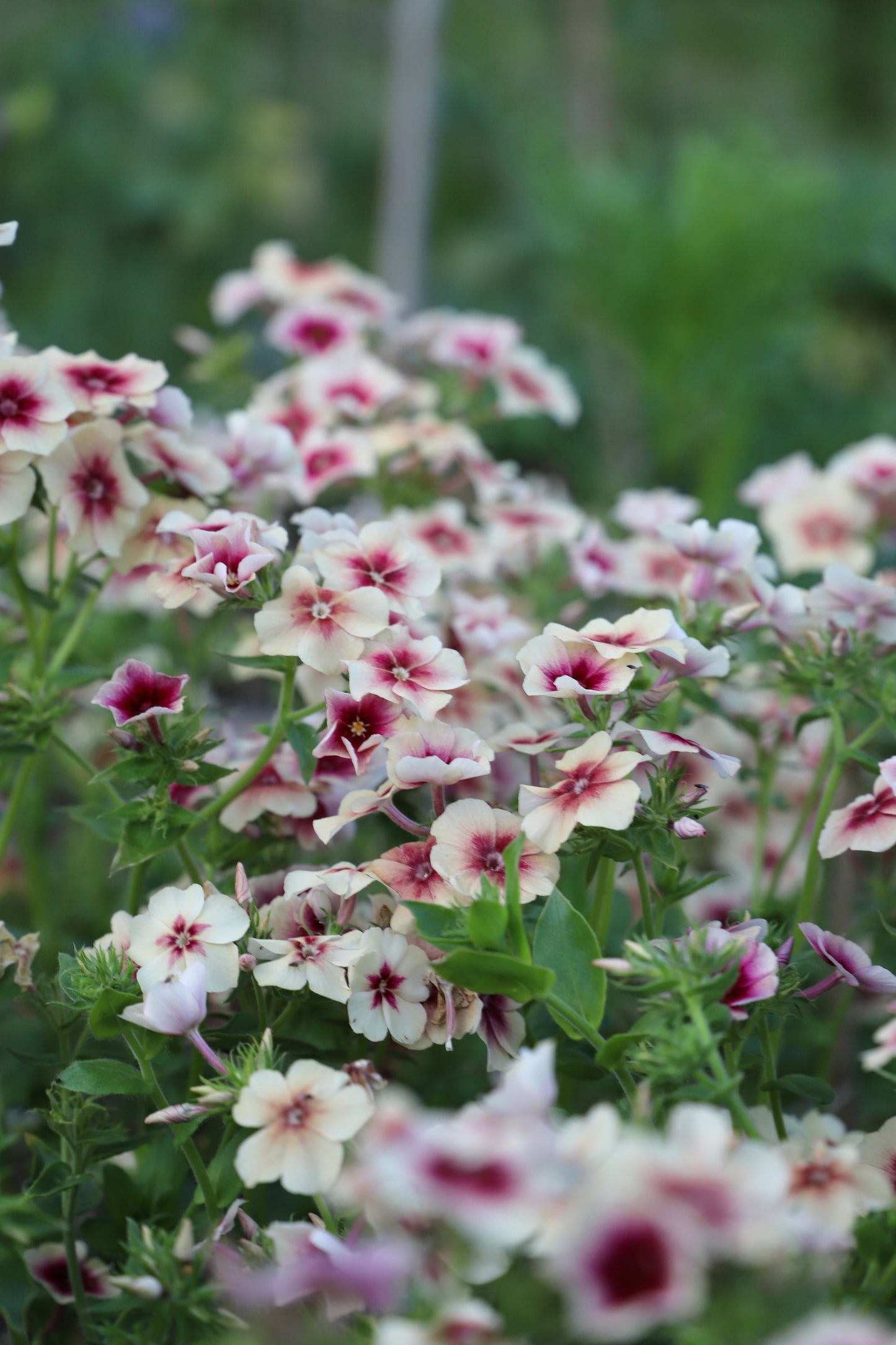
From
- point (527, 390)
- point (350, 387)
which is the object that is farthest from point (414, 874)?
point (527, 390)

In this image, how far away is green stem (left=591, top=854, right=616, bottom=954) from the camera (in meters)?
0.70

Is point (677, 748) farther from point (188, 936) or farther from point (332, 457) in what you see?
point (332, 457)

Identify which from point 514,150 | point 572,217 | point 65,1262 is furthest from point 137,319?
point 65,1262

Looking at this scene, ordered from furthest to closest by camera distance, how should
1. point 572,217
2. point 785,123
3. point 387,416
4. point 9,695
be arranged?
point 785,123, point 572,217, point 387,416, point 9,695

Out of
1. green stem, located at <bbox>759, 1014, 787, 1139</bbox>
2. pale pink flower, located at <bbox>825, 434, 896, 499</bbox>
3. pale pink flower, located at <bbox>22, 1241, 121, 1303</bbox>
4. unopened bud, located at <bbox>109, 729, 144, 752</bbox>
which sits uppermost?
pale pink flower, located at <bbox>825, 434, 896, 499</bbox>

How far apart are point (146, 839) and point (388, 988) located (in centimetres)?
17

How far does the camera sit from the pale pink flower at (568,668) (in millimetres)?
625

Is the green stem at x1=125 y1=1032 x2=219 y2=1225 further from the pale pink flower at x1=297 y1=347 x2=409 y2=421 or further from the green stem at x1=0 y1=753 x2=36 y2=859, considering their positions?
the pale pink flower at x1=297 y1=347 x2=409 y2=421

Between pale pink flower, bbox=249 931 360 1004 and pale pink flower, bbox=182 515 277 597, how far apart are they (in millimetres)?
200

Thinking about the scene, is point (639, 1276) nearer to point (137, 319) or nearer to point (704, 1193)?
point (704, 1193)

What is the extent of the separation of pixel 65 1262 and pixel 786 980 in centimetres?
44

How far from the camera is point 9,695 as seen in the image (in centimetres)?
78

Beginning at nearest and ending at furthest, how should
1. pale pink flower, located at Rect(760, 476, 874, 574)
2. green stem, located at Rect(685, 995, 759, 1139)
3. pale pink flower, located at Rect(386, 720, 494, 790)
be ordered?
green stem, located at Rect(685, 995, 759, 1139) → pale pink flower, located at Rect(386, 720, 494, 790) → pale pink flower, located at Rect(760, 476, 874, 574)

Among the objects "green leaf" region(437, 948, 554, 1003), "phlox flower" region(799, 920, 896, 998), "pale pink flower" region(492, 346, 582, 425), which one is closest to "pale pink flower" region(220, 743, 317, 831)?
"green leaf" region(437, 948, 554, 1003)
